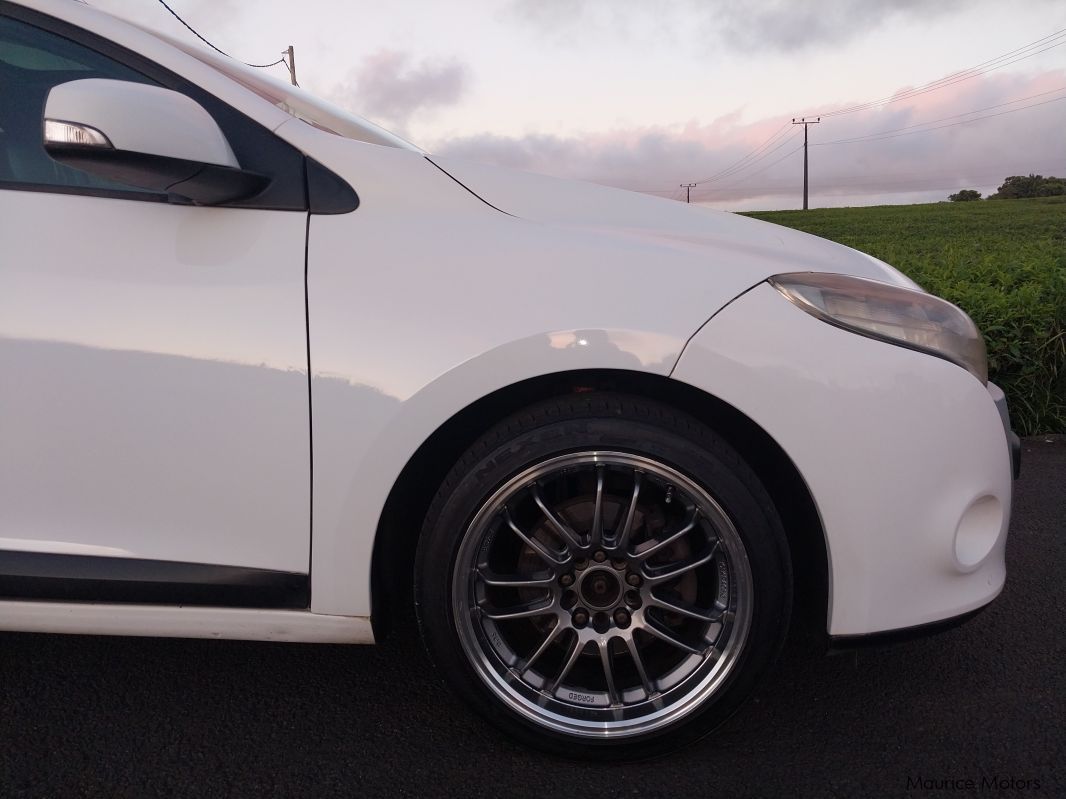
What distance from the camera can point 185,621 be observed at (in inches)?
66.6

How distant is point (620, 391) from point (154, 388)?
931 millimetres

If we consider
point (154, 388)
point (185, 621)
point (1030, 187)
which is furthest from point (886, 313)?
point (1030, 187)

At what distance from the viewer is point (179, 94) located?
1.58 meters

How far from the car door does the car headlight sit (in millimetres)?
1029

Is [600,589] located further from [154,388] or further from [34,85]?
[34,85]

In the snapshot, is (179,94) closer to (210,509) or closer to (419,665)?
(210,509)

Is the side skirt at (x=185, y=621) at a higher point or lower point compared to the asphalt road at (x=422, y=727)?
higher

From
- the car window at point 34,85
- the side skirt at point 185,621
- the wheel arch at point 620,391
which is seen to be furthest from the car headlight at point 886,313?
the car window at point 34,85

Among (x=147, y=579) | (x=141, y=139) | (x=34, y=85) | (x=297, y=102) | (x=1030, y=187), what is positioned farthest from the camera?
(x=1030, y=187)

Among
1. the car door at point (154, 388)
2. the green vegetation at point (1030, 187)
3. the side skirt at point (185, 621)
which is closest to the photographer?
the car door at point (154, 388)

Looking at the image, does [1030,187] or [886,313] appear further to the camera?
[1030,187]

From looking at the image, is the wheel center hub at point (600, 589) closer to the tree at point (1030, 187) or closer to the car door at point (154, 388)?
the car door at point (154, 388)

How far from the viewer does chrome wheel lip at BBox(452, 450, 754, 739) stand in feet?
5.32

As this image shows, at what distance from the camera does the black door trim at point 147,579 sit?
164 cm
